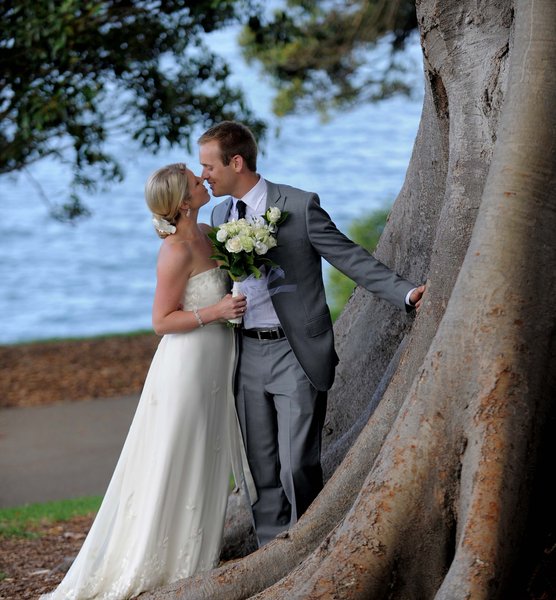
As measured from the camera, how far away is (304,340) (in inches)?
209

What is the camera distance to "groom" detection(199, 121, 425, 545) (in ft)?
17.3

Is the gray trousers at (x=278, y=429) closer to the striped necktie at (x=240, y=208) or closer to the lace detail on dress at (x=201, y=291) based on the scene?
the lace detail on dress at (x=201, y=291)

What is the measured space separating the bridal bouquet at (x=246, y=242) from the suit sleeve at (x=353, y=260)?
164 mm

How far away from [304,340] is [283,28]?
6.21 meters

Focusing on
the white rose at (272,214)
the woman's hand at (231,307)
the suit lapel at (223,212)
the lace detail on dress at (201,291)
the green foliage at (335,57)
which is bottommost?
the woman's hand at (231,307)

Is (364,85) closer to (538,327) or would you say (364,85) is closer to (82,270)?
(538,327)

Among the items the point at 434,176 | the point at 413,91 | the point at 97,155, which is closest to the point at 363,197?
the point at 413,91

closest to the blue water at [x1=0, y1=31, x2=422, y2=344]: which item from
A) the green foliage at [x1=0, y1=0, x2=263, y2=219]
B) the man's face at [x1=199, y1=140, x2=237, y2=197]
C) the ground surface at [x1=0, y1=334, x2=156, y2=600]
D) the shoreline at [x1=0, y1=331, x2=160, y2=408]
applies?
the shoreline at [x1=0, y1=331, x2=160, y2=408]

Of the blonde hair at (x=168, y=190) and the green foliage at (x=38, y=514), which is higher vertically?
the blonde hair at (x=168, y=190)

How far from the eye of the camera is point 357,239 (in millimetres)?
16484

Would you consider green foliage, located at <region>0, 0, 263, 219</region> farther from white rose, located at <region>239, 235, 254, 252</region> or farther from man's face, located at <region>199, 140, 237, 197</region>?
white rose, located at <region>239, 235, 254, 252</region>

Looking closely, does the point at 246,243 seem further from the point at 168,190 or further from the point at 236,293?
the point at 168,190

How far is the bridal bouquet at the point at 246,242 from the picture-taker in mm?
5059

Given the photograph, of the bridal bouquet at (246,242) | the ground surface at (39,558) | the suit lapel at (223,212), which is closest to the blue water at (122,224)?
the ground surface at (39,558)
